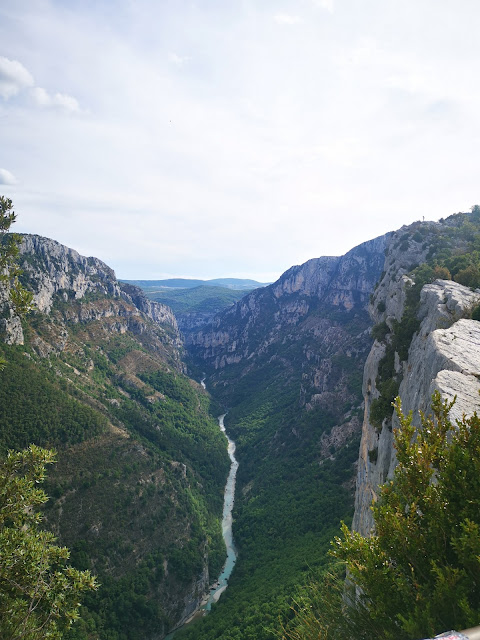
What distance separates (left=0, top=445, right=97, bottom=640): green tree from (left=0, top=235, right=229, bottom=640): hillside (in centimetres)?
4509

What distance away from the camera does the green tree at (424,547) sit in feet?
19.0

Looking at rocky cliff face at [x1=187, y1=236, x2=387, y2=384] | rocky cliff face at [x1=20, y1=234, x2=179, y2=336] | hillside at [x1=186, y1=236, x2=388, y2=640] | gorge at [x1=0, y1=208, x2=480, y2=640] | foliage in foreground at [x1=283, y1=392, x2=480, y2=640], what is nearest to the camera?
foliage in foreground at [x1=283, y1=392, x2=480, y2=640]

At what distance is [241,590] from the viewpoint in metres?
52.8

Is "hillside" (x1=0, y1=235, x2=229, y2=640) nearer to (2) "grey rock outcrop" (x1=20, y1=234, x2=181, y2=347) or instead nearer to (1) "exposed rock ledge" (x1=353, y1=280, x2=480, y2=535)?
(2) "grey rock outcrop" (x1=20, y1=234, x2=181, y2=347)

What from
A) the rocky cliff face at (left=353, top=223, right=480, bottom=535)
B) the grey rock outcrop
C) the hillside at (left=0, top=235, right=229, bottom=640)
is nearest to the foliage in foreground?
the rocky cliff face at (left=353, top=223, right=480, bottom=535)

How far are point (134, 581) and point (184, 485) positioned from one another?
22.4m

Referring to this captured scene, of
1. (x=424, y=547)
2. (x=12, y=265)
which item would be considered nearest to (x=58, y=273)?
(x=12, y=265)

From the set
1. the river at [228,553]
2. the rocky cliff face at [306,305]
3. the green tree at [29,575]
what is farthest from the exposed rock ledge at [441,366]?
the rocky cliff face at [306,305]

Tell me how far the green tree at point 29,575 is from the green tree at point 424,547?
8569 mm

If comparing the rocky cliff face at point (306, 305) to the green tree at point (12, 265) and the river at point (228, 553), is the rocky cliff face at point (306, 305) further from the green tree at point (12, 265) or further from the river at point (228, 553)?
the green tree at point (12, 265)

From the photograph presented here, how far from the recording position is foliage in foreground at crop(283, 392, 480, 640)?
579cm

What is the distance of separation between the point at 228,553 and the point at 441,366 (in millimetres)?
72864

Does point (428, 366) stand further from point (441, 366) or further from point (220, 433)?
point (220, 433)

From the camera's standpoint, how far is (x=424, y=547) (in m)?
6.72
